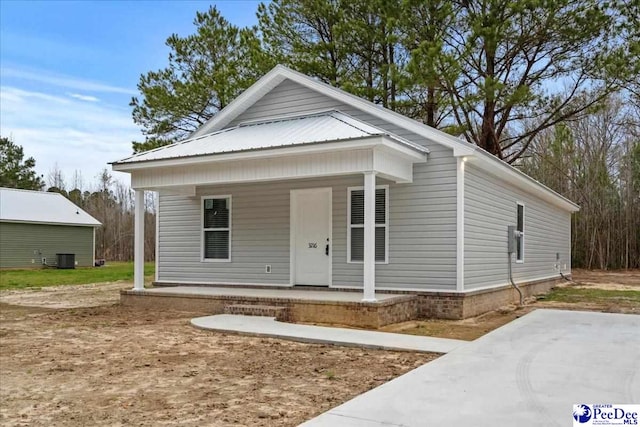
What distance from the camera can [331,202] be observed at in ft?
35.5

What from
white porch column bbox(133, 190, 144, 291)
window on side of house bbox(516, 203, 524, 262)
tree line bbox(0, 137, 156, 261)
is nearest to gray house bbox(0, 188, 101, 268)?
tree line bbox(0, 137, 156, 261)

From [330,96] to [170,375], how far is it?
710cm

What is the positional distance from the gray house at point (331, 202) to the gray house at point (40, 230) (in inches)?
664

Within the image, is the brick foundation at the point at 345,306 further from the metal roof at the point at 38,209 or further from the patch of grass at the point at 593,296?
the metal roof at the point at 38,209

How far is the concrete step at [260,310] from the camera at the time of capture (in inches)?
362

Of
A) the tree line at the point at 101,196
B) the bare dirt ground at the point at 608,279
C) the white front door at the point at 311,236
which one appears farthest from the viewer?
the tree line at the point at 101,196

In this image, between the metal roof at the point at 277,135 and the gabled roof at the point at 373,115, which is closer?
the metal roof at the point at 277,135

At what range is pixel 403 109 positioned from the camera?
17.6 metres

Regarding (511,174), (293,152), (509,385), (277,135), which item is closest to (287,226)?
(277,135)

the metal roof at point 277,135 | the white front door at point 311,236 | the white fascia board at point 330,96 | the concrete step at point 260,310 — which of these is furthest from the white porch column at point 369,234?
the white front door at point 311,236

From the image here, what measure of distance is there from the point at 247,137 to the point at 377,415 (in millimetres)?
7751

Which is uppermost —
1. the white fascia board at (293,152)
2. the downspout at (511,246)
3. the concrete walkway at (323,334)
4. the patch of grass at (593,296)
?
the white fascia board at (293,152)

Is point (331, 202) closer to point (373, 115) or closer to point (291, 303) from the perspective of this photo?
point (373, 115)

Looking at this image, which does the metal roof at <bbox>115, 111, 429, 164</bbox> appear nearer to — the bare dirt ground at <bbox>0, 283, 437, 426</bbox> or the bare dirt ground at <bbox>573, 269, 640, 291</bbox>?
the bare dirt ground at <bbox>0, 283, 437, 426</bbox>
